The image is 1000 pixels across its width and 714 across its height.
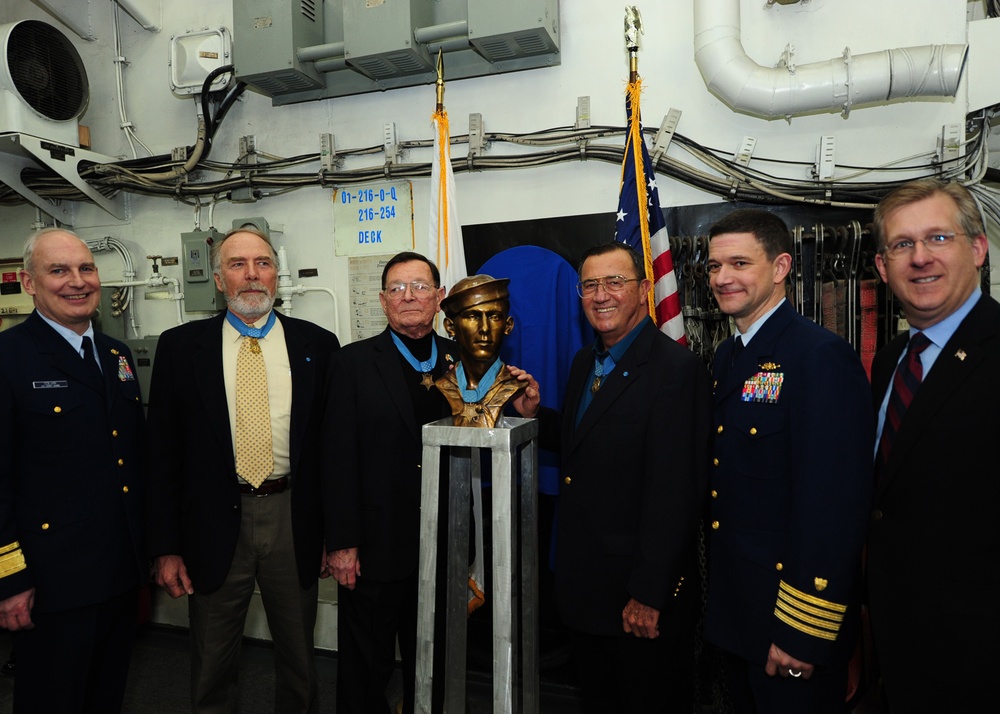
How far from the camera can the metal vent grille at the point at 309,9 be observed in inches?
123

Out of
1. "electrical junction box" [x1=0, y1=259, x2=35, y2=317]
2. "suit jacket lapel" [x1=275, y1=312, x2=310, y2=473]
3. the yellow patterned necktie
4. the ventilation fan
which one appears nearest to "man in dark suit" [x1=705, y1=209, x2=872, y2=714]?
"suit jacket lapel" [x1=275, y1=312, x2=310, y2=473]

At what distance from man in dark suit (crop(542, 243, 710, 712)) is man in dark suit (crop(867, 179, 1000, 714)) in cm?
47

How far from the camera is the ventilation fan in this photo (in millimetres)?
3299

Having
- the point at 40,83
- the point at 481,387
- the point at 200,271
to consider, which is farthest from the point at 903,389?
the point at 40,83

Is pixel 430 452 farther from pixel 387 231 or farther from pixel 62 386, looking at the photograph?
pixel 387 231

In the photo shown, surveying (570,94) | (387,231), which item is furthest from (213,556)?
(570,94)

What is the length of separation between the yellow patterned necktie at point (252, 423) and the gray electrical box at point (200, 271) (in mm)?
1464

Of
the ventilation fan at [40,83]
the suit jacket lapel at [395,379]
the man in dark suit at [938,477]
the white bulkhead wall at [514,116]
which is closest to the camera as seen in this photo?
the man in dark suit at [938,477]

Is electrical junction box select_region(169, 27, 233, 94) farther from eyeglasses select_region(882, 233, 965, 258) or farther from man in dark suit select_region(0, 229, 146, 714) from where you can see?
eyeglasses select_region(882, 233, 965, 258)

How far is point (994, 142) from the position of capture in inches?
125

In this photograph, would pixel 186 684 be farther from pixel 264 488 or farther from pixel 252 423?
pixel 252 423

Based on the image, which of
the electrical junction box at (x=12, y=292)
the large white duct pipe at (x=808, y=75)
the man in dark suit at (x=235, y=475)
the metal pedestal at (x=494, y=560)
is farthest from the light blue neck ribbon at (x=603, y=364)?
the electrical junction box at (x=12, y=292)

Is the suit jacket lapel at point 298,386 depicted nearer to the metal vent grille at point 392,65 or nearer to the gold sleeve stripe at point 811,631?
the metal vent grille at point 392,65

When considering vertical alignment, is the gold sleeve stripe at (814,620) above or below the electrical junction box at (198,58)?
below
